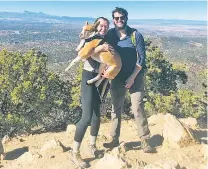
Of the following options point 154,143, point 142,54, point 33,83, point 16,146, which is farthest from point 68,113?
point 142,54

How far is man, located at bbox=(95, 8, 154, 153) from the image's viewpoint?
6105mm

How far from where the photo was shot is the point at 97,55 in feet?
19.1

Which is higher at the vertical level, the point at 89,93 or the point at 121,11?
the point at 121,11

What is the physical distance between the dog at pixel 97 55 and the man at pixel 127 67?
0.10 meters

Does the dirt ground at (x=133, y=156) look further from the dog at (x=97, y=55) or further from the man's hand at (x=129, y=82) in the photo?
the dog at (x=97, y=55)

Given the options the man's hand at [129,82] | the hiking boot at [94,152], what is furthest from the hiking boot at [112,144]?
the man's hand at [129,82]

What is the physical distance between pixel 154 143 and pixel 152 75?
18.8 metres

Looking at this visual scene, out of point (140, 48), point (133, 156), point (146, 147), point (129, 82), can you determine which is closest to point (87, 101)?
point (129, 82)

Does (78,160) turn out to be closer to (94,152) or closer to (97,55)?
(94,152)

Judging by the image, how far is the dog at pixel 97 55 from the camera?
18.8 ft

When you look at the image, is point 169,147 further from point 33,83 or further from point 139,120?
point 33,83

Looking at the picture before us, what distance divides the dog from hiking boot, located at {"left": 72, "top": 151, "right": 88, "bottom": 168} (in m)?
1.19

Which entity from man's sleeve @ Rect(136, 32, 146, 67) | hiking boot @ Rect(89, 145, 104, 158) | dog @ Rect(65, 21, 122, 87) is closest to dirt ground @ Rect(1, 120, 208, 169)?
hiking boot @ Rect(89, 145, 104, 158)

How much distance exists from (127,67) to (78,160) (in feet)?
5.32
